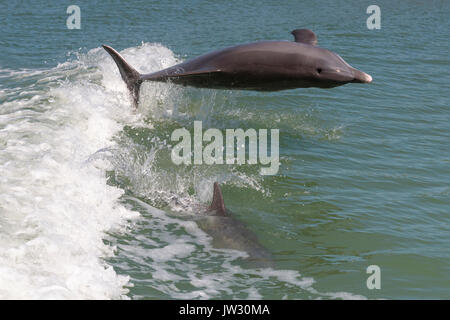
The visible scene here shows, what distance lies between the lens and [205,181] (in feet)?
34.6

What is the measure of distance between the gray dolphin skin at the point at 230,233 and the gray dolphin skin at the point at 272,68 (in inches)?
75.4

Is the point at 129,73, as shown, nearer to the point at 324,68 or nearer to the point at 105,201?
the point at 105,201

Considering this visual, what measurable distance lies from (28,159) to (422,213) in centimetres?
606

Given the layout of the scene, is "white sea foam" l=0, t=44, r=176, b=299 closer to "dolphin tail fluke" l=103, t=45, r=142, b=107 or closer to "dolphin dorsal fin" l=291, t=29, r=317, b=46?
"dolphin tail fluke" l=103, t=45, r=142, b=107

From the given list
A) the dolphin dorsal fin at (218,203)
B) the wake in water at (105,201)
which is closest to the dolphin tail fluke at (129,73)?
the wake in water at (105,201)

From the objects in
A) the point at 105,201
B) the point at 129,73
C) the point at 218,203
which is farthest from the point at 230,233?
the point at 129,73

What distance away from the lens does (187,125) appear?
1336 cm

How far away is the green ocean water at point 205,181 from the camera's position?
7.61m

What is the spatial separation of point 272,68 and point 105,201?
121 inches

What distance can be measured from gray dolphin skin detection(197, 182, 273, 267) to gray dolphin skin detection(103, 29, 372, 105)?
6.29ft

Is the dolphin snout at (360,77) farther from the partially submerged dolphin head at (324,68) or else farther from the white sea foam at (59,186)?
the white sea foam at (59,186)

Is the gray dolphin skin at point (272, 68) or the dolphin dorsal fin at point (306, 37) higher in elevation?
the dolphin dorsal fin at point (306, 37)

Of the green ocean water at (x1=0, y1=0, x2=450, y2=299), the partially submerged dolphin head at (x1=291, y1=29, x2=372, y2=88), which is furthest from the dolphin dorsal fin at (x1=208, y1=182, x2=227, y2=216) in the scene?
the partially submerged dolphin head at (x1=291, y1=29, x2=372, y2=88)

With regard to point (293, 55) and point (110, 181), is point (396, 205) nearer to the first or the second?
Result: point (293, 55)
